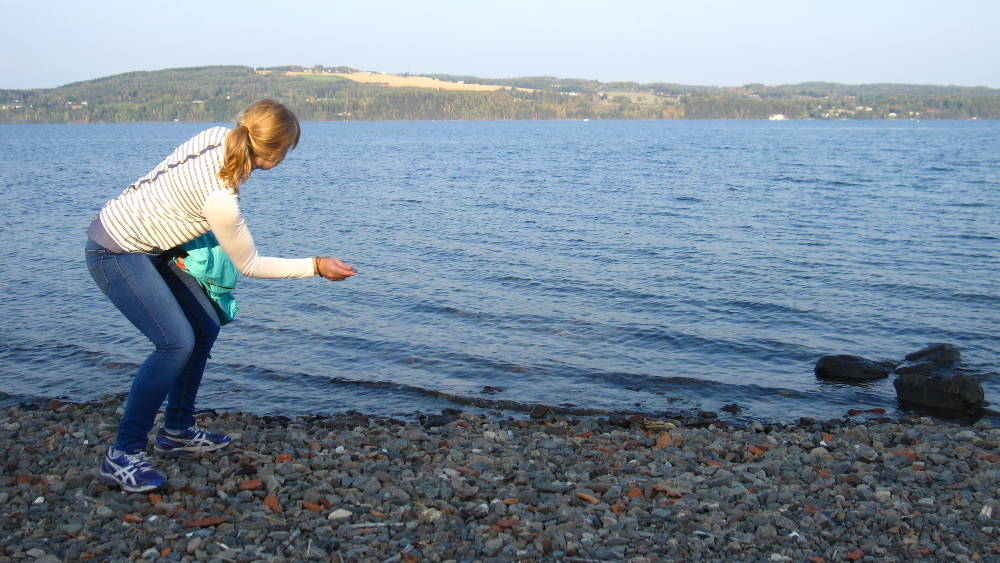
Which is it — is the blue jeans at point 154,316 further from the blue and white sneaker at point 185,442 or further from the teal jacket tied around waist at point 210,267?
the blue and white sneaker at point 185,442

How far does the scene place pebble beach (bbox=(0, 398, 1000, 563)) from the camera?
15.6 ft

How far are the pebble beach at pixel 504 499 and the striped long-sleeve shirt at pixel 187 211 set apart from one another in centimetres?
159

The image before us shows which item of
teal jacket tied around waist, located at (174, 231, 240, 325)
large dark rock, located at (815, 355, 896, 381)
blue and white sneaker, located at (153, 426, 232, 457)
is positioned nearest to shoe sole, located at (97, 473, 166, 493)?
blue and white sneaker, located at (153, 426, 232, 457)

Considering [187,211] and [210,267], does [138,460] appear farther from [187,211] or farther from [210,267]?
[187,211]

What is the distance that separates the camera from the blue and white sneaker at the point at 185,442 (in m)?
5.97

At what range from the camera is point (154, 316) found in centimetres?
487

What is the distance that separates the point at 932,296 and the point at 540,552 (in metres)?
14.1

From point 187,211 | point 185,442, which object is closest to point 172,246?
point 187,211

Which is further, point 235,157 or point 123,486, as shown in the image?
point 123,486

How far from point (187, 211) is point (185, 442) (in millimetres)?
2111

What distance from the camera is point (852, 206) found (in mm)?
31031

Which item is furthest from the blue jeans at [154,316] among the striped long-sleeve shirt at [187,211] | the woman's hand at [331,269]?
the woman's hand at [331,269]

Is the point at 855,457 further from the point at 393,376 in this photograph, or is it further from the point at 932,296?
the point at 932,296

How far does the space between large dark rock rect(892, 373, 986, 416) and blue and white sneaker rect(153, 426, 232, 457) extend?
27.1 feet
